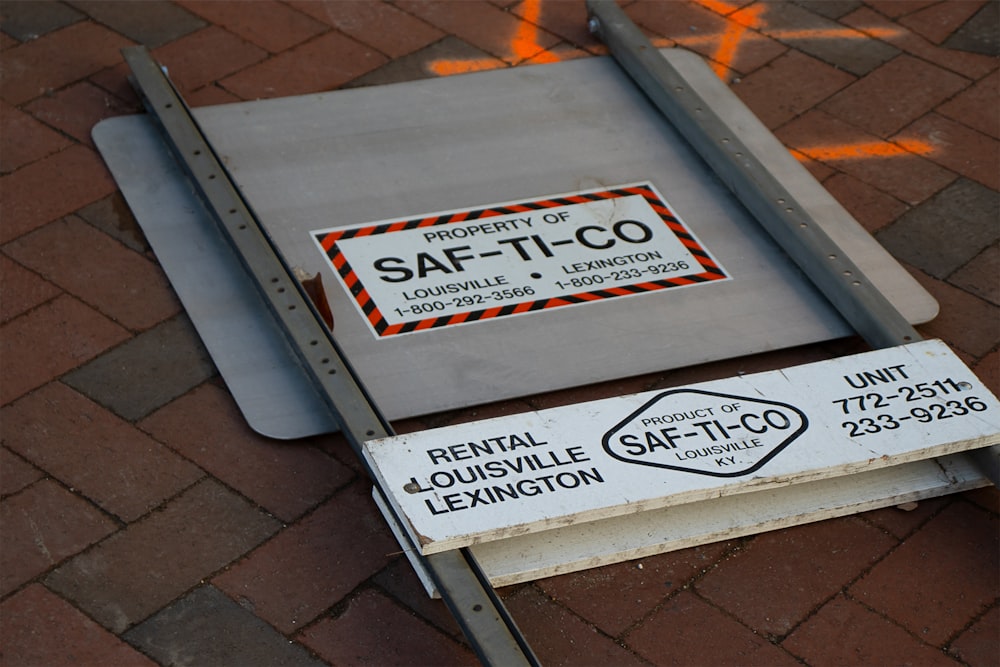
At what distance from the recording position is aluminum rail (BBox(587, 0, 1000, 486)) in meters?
3.74

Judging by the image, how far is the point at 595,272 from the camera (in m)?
3.96

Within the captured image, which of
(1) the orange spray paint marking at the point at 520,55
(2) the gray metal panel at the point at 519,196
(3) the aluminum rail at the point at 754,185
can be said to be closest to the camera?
(2) the gray metal panel at the point at 519,196

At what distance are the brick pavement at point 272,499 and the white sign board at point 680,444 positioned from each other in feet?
0.69

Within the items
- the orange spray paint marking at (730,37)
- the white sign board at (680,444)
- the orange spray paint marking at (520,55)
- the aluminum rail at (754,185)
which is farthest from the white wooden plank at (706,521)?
the orange spray paint marking at (520,55)

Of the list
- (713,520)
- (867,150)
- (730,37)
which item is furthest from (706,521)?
(730,37)

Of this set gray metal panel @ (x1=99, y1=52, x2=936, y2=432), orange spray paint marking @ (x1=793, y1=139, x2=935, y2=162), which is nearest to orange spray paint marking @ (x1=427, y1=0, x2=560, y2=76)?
gray metal panel @ (x1=99, y1=52, x2=936, y2=432)

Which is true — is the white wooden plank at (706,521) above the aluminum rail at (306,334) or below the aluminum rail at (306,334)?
below

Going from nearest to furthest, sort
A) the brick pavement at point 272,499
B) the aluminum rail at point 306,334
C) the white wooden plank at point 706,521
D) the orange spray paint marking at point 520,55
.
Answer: the aluminum rail at point 306,334
the brick pavement at point 272,499
the white wooden plank at point 706,521
the orange spray paint marking at point 520,55

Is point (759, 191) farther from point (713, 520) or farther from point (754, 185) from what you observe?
point (713, 520)

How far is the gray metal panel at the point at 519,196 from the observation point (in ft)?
12.0

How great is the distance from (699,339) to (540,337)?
0.45m

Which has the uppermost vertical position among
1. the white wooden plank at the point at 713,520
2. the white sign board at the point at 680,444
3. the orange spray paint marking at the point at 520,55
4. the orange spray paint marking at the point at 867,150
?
the orange spray paint marking at the point at 520,55

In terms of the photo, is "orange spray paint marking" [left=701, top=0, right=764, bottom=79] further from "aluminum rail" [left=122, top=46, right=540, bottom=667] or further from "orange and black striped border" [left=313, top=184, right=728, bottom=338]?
"aluminum rail" [left=122, top=46, right=540, bottom=667]

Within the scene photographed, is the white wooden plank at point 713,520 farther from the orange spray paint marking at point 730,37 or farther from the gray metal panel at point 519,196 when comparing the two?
the orange spray paint marking at point 730,37
